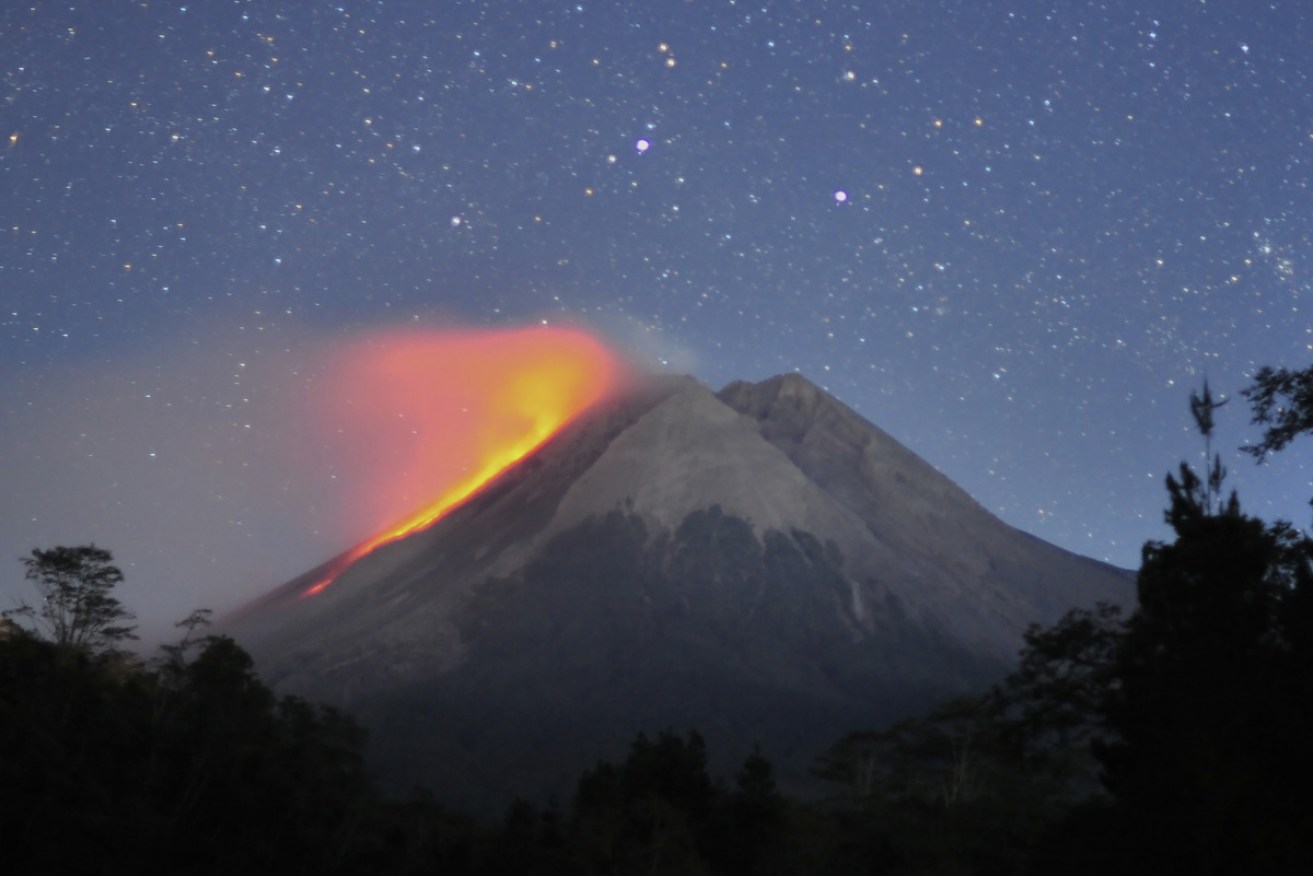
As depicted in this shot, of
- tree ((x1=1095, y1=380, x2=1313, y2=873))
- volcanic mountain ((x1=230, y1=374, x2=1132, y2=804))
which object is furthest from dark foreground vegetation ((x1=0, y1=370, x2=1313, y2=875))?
volcanic mountain ((x1=230, y1=374, x2=1132, y2=804))

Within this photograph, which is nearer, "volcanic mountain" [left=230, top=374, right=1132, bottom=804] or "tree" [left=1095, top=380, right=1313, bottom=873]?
"tree" [left=1095, top=380, right=1313, bottom=873]

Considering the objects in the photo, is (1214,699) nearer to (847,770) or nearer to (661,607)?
(847,770)

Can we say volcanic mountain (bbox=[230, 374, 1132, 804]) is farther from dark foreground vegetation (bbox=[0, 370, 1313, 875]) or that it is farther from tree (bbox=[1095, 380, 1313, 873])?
tree (bbox=[1095, 380, 1313, 873])

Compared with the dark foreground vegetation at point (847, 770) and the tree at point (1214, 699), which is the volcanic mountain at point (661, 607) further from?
the tree at point (1214, 699)

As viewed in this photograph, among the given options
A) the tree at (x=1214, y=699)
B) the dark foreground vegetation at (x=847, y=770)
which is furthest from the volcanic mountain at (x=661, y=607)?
the tree at (x=1214, y=699)

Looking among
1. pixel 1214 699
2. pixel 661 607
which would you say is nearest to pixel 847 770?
pixel 1214 699
